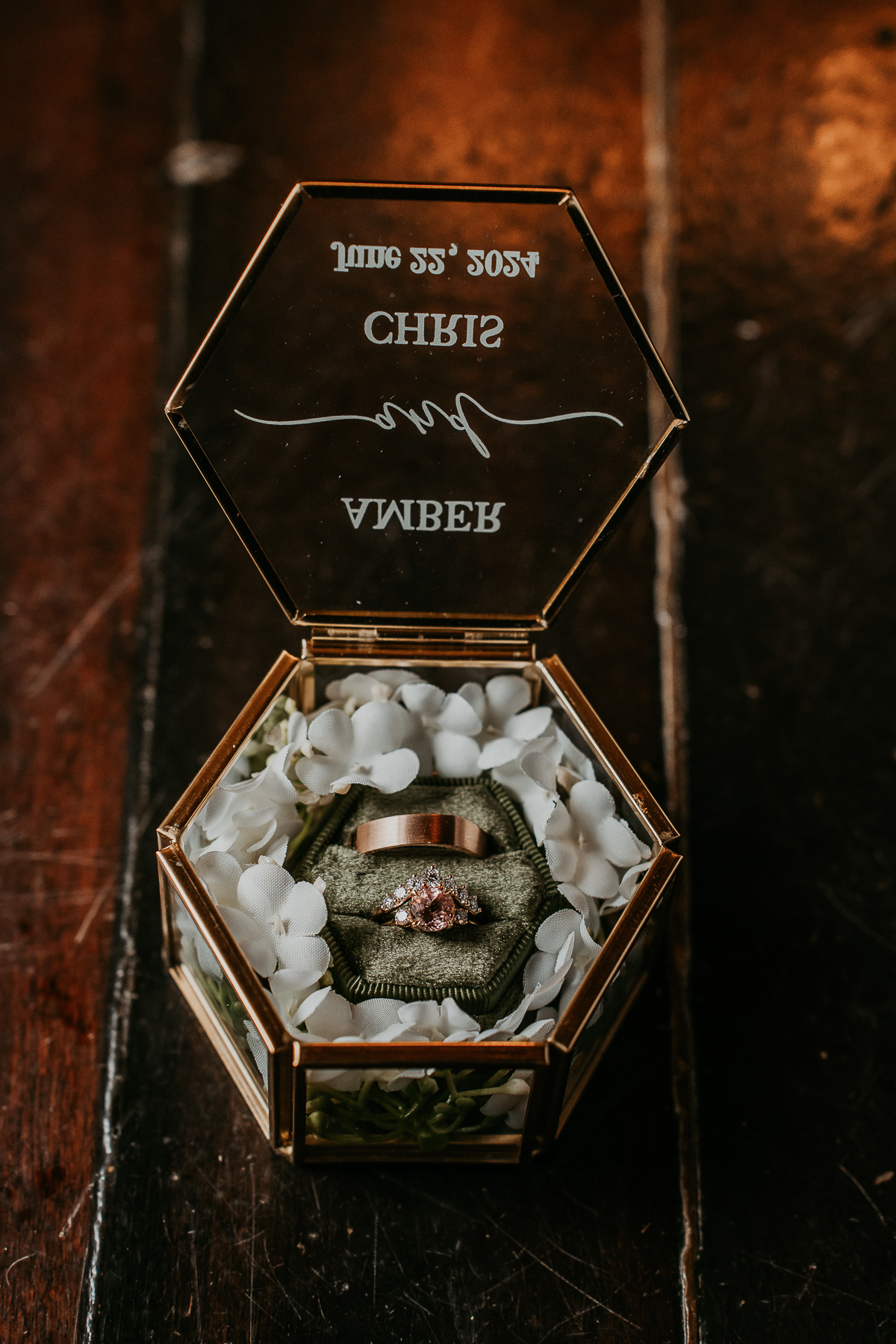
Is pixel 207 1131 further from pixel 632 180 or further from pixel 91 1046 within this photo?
pixel 632 180

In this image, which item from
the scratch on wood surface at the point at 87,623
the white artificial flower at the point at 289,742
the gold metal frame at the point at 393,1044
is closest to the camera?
the gold metal frame at the point at 393,1044

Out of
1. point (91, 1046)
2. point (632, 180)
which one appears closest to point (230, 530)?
point (91, 1046)

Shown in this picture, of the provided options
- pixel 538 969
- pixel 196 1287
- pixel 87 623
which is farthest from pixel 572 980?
pixel 87 623

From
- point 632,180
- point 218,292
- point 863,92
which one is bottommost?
point 218,292

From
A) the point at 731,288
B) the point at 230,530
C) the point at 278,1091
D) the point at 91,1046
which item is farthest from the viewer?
the point at 731,288

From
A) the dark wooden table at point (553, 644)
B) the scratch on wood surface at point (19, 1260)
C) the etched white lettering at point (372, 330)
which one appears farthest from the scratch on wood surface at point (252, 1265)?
the etched white lettering at point (372, 330)

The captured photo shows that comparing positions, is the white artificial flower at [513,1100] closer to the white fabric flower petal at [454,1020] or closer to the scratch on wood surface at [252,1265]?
the white fabric flower petal at [454,1020]
